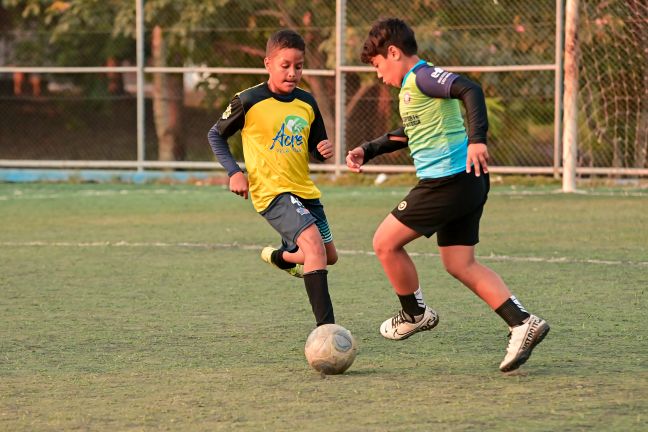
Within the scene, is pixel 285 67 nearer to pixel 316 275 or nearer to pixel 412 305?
pixel 316 275

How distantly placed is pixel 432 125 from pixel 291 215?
2.80 feet

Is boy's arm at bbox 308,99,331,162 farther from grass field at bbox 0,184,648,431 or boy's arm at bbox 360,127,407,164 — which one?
grass field at bbox 0,184,648,431

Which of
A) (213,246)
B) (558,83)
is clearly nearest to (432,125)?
(213,246)

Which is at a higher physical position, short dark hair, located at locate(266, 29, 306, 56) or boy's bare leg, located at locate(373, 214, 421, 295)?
short dark hair, located at locate(266, 29, 306, 56)

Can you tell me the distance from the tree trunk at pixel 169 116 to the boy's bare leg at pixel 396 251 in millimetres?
13552

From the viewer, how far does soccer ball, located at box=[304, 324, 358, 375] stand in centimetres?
558

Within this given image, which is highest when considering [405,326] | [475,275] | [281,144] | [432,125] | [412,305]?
[432,125]

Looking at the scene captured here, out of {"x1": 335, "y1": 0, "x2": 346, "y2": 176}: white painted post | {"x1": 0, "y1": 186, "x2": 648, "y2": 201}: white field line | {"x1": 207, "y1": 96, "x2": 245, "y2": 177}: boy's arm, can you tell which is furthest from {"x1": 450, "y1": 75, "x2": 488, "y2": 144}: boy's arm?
{"x1": 335, "y1": 0, "x2": 346, "y2": 176}: white painted post

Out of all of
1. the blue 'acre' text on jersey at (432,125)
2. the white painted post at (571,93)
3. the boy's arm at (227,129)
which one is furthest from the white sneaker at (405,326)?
the white painted post at (571,93)

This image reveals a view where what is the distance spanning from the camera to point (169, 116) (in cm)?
1962

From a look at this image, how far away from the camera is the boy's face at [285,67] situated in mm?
6312

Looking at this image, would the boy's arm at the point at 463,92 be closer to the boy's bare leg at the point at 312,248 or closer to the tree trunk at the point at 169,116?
the boy's bare leg at the point at 312,248

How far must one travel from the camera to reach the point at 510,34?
17.2 metres

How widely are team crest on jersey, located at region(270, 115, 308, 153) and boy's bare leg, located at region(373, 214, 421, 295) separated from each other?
2.37ft
